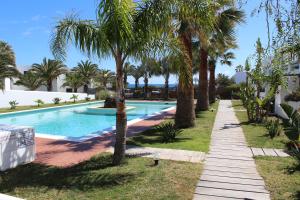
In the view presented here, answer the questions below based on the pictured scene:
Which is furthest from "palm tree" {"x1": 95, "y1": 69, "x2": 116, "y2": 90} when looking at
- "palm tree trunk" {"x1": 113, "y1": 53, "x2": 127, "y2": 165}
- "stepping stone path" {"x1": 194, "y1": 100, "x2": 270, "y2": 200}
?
"palm tree trunk" {"x1": 113, "y1": 53, "x2": 127, "y2": 165}

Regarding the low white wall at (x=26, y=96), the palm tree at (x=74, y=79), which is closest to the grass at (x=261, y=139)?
the low white wall at (x=26, y=96)

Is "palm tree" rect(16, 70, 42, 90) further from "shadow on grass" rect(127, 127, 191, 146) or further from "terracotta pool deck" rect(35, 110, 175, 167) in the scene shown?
"shadow on grass" rect(127, 127, 191, 146)

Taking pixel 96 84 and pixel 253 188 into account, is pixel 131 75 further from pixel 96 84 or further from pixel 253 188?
pixel 253 188

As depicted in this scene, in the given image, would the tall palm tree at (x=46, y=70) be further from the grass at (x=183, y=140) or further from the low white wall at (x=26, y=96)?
the grass at (x=183, y=140)

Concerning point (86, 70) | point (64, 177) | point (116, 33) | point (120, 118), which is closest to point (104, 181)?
point (64, 177)

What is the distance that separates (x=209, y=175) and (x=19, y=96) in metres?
25.5

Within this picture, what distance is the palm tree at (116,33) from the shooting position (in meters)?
6.62

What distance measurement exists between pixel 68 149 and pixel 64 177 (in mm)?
3047

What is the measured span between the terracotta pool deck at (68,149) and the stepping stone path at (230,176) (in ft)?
11.1

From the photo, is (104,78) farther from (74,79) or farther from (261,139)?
(261,139)

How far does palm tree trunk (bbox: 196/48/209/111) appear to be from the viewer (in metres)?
22.2

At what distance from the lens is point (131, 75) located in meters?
47.7

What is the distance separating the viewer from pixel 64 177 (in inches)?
263

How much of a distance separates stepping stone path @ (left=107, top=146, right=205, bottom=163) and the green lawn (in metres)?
0.47
